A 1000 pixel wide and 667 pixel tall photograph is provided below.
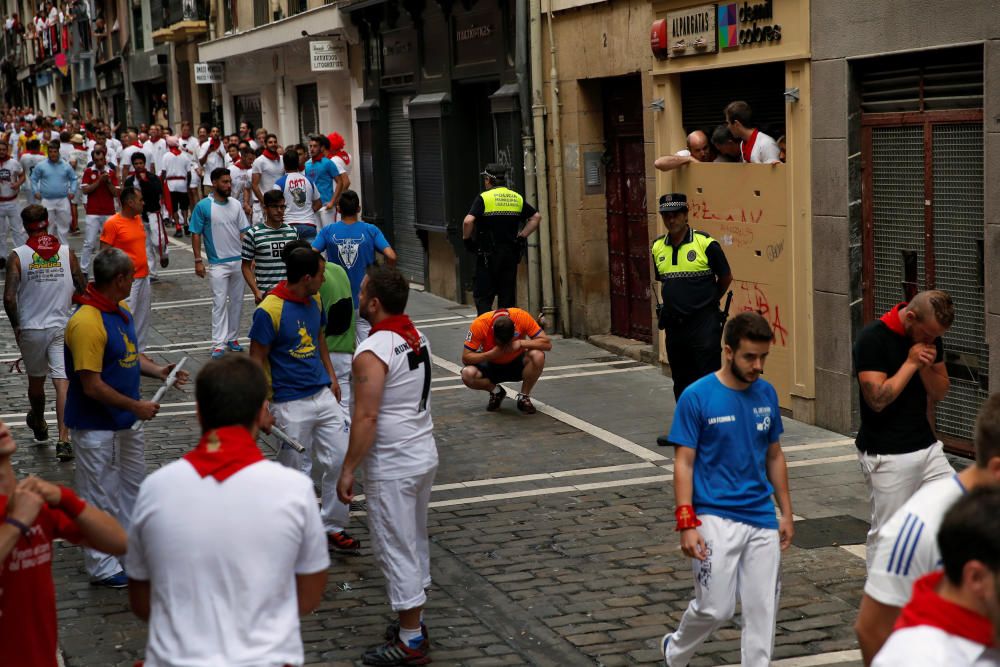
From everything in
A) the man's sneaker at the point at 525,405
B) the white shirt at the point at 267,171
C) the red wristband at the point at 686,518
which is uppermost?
the white shirt at the point at 267,171

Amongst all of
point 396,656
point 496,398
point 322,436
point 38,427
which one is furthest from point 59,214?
point 396,656

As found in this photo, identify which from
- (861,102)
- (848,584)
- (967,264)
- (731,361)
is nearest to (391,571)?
(731,361)

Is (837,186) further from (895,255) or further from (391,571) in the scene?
(391,571)

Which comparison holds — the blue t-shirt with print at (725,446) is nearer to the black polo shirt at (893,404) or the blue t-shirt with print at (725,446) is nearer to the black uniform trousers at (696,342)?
the black polo shirt at (893,404)

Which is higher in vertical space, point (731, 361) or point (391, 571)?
point (731, 361)

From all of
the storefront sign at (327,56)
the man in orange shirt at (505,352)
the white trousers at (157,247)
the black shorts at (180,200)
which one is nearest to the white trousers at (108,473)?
the man in orange shirt at (505,352)

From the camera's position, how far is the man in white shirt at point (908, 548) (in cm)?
398

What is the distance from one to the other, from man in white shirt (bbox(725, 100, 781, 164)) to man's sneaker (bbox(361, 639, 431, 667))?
6.46 meters

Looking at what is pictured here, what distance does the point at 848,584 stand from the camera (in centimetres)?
767

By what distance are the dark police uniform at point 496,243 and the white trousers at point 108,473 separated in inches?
258

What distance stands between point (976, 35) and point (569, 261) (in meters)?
7.50

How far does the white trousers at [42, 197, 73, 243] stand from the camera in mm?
23500

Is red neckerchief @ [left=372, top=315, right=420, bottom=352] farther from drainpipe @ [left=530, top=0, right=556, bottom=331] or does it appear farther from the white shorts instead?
drainpipe @ [left=530, top=0, right=556, bottom=331]

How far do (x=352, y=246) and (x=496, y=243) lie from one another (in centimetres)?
188
